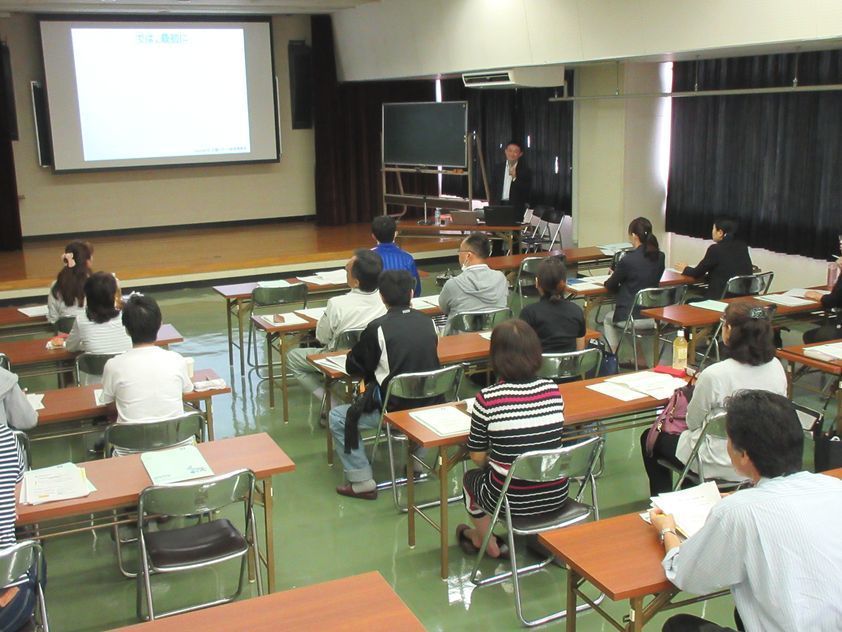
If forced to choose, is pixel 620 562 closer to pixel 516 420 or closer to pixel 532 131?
pixel 516 420

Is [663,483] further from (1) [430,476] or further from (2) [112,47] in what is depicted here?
(2) [112,47]

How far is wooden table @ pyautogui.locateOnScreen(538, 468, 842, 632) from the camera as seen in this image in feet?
7.59

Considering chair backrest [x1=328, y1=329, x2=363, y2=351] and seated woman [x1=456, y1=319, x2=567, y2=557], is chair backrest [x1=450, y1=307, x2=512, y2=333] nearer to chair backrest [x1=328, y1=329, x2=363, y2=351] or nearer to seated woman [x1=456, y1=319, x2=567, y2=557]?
chair backrest [x1=328, y1=329, x2=363, y2=351]

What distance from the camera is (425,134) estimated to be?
36.1 feet

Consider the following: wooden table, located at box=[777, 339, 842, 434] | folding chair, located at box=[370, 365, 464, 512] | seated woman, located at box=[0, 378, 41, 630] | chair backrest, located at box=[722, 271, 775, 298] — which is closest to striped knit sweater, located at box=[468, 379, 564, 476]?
folding chair, located at box=[370, 365, 464, 512]

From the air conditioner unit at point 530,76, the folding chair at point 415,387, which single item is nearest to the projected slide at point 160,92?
the air conditioner unit at point 530,76

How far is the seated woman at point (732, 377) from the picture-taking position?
3.46 m

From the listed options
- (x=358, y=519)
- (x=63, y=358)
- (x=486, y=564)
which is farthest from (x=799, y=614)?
(x=63, y=358)

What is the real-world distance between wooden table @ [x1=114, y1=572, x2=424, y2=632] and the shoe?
2172 millimetres

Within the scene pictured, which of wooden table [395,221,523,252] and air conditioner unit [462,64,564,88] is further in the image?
wooden table [395,221,523,252]

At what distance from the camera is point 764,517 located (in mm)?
2053

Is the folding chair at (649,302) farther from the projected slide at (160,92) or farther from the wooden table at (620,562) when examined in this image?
the projected slide at (160,92)

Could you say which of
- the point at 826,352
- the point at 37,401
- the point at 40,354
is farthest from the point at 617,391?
the point at 40,354

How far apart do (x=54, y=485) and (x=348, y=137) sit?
32.6 feet
